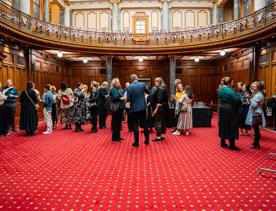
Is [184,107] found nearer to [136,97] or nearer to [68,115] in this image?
[136,97]

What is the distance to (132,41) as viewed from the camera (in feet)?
50.6

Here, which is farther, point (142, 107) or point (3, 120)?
point (3, 120)

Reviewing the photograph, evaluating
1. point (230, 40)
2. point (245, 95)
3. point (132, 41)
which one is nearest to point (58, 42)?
point (132, 41)

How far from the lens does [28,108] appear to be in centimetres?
742

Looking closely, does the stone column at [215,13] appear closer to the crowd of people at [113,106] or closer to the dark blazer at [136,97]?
the crowd of people at [113,106]

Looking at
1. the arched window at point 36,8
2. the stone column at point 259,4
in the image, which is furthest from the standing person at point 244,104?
the arched window at point 36,8

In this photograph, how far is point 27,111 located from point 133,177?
4.87 m

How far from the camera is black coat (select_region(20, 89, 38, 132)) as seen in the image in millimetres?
7414

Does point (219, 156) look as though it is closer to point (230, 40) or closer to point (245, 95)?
point (245, 95)

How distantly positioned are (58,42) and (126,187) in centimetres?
1062

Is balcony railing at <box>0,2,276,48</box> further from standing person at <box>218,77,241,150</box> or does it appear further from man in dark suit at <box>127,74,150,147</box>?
man in dark suit at <box>127,74,150,147</box>

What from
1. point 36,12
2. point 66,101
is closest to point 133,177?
point 66,101

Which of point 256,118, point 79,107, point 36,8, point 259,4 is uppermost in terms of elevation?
point 36,8

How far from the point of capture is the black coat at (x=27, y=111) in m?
7.41
